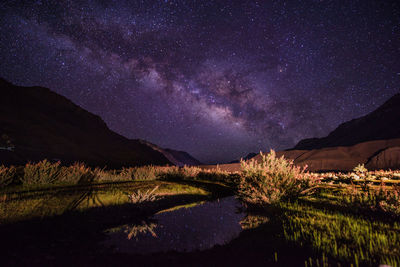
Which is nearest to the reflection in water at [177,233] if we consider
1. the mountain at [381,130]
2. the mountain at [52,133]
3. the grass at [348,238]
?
the grass at [348,238]

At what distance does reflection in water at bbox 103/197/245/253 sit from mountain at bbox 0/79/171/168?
3846 cm

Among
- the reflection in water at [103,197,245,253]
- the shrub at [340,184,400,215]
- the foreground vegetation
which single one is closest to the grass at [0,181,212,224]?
the foreground vegetation

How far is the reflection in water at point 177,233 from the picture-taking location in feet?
12.9

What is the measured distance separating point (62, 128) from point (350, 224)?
80566 mm

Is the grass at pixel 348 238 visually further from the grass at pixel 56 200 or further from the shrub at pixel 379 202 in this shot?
the grass at pixel 56 200

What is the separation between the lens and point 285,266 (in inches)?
104

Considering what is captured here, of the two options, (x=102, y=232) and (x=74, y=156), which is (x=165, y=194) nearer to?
(x=102, y=232)

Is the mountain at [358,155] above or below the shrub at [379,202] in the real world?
above

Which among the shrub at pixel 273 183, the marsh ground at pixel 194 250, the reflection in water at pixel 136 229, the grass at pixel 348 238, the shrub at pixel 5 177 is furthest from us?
the shrub at pixel 5 177

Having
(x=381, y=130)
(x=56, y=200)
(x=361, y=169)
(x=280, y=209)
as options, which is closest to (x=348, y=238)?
(x=280, y=209)

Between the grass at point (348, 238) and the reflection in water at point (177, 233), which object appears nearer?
the grass at point (348, 238)

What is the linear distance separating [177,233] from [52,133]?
6961cm

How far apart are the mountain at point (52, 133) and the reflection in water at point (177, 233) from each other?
126ft

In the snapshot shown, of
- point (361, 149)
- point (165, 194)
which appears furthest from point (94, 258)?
point (361, 149)
